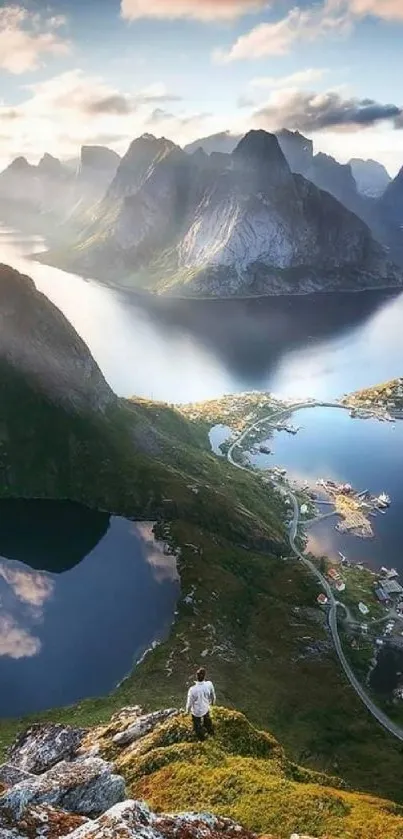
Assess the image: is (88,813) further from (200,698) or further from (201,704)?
(201,704)

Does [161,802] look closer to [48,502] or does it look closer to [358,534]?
[48,502]

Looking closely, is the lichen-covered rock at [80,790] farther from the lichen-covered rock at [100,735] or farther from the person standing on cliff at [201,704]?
the lichen-covered rock at [100,735]

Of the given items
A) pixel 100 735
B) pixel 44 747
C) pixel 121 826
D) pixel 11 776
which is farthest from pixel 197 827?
pixel 44 747

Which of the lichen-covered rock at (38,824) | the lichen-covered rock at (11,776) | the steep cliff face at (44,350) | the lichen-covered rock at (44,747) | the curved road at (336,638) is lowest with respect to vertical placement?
the curved road at (336,638)

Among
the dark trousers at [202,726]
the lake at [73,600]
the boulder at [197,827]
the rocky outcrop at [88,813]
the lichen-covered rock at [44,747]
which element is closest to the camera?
the rocky outcrop at [88,813]

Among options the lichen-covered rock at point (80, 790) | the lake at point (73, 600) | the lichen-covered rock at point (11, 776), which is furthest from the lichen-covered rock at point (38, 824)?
the lake at point (73, 600)

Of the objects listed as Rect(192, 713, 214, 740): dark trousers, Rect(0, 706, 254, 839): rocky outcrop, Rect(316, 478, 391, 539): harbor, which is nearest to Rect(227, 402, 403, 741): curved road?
Rect(316, 478, 391, 539): harbor

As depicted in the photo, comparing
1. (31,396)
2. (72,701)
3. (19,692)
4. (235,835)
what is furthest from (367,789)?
(31,396)
